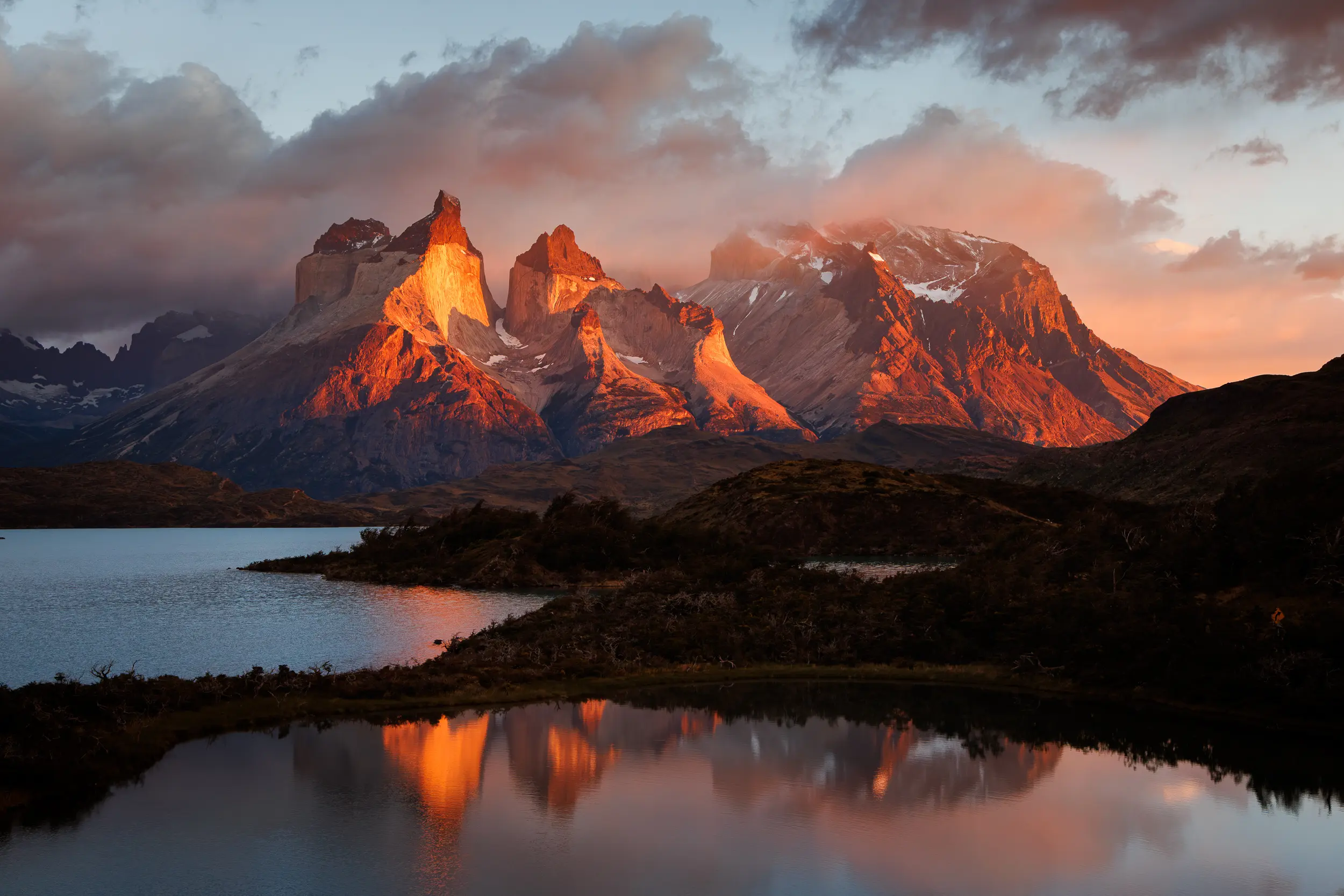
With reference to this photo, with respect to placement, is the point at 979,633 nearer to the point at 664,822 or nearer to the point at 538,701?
the point at 538,701

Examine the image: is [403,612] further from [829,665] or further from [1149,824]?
[1149,824]

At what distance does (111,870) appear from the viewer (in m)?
33.2

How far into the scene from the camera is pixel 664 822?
3903 centimetres

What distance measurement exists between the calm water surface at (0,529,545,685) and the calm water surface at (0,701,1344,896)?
29.4 meters

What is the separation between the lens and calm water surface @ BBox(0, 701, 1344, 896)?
33.6 m

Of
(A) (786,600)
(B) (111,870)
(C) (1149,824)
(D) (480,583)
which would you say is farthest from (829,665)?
(D) (480,583)

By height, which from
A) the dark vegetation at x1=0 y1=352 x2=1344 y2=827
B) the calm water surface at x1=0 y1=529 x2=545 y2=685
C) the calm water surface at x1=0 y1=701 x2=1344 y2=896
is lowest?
the calm water surface at x1=0 y1=701 x2=1344 y2=896

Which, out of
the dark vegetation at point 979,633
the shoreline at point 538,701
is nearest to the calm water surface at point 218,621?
the dark vegetation at point 979,633

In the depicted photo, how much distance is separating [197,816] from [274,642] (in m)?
48.6

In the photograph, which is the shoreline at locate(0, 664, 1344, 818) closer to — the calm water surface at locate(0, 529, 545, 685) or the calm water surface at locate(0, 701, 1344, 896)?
the calm water surface at locate(0, 701, 1344, 896)

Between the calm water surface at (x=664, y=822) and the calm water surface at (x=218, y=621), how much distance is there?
29.4 metres

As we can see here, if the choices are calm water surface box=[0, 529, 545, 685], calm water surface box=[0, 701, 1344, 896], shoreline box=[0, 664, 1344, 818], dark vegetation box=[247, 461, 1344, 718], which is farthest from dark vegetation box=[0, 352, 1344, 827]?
calm water surface box=[0, 529, 545, 685]

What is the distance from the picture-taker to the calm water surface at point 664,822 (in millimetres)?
33562

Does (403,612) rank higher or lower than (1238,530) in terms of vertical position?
lower
